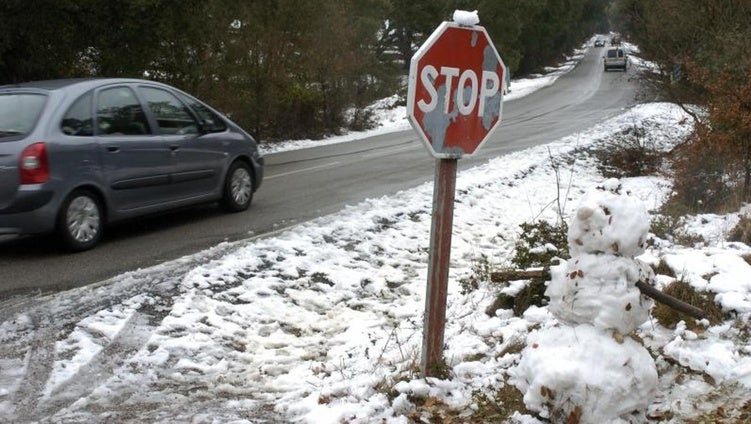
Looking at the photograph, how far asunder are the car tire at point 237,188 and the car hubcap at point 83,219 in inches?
81.4

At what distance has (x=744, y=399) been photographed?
3.44 meters

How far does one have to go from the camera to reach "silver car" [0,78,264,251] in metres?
6.72

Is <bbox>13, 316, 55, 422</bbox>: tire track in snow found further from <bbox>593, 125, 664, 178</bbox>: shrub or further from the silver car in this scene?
<bbox>593, 125, 664, 178</bbox>: shrub

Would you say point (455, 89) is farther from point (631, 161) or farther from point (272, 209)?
point (631, 161)

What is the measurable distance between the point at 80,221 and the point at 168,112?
175 centimetres

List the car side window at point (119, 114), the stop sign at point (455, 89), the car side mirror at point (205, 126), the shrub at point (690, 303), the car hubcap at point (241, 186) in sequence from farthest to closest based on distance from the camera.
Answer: the car hubcap at point (241, 186)
the car side mirror at point (205, 126)
the car side window at point (119, 114)
the shrub at point (690, 303)
the stop sign at point (455, 89)

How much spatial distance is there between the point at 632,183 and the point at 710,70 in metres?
2.70

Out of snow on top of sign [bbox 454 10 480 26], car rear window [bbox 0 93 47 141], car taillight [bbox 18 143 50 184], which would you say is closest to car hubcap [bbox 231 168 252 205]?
car rear window [bbox 0 93 47 141]

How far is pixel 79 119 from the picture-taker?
723cm

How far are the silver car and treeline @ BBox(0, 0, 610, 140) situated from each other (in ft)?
23.9

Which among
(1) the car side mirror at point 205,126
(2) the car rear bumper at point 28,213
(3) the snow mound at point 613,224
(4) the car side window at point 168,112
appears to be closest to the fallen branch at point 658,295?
(3) the snow mound at point 613,224

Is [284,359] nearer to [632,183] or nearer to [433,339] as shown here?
[433,339]

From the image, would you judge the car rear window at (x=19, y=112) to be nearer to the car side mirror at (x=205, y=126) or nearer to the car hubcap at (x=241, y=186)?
the car side mirror at (x=205, y=126)

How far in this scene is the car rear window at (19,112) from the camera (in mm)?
6855
